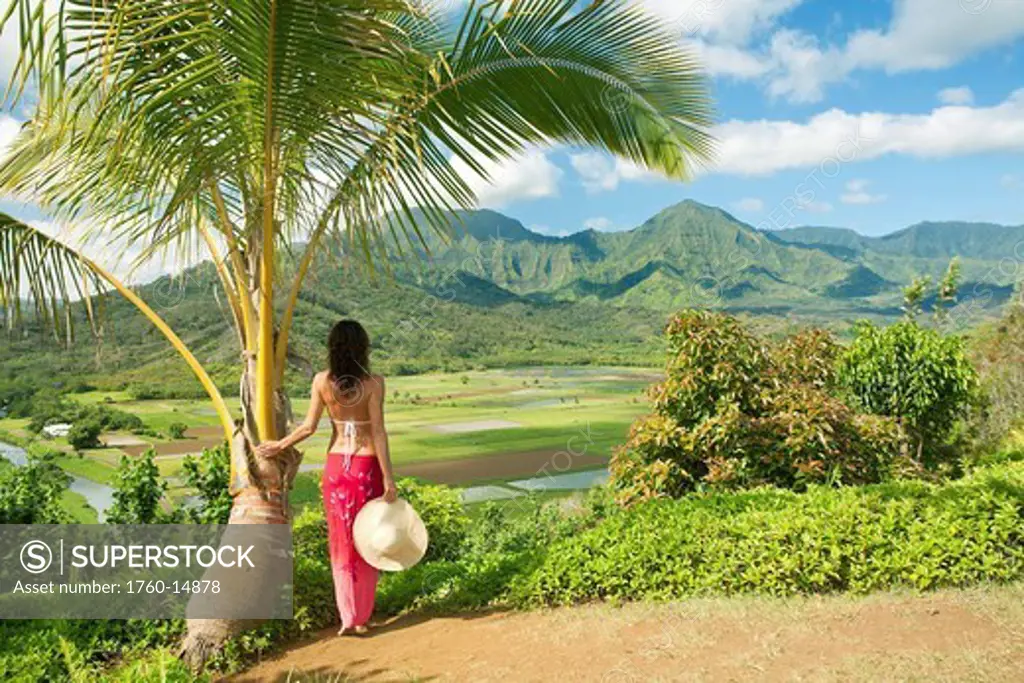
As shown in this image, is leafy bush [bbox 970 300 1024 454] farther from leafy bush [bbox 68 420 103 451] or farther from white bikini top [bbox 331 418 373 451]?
leafy bush [bbox 68 420 103 451]

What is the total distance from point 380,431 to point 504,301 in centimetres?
3125

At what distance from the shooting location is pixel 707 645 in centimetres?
391

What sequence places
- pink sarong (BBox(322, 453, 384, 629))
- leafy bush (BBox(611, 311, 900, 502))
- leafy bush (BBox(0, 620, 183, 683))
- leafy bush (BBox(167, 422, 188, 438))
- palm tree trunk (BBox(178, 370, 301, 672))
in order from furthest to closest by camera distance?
1. leafy bush (BBox(167, 422, 188, 438))
2. leafy bush (BBox(611, 311, 900, 502))
3. pink sarong (BBox(322, 453, 384, 629))
4. palm tree trunk (BBox(178, 370, 301, 672))
5. leafy bush (BBox(0, 620, 183, 683))

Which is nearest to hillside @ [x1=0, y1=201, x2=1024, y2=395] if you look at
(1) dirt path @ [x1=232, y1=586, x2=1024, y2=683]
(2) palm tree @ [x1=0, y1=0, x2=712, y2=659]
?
(2) palm tree @ [x1=0, y1=0, x2=712, y2=659]

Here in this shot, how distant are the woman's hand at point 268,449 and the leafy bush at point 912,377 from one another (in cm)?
806

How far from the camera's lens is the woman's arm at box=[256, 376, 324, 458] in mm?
4637

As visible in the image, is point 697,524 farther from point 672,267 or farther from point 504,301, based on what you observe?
point 672,267

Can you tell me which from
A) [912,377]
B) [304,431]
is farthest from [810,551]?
[912,377]

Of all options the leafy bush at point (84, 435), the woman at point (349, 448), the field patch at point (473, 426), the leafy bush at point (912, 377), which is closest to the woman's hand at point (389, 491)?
the woman at point (349, 448)

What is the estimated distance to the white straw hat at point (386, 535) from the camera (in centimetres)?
466

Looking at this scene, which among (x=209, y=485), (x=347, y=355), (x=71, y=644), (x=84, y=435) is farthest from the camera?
(x=84, y=435)

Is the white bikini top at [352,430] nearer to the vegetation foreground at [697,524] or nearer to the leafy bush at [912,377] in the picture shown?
the vegetation foreground at [697,524]

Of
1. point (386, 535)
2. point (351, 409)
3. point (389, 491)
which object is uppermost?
point (351, 409)

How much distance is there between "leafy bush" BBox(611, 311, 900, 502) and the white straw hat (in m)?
3.27
